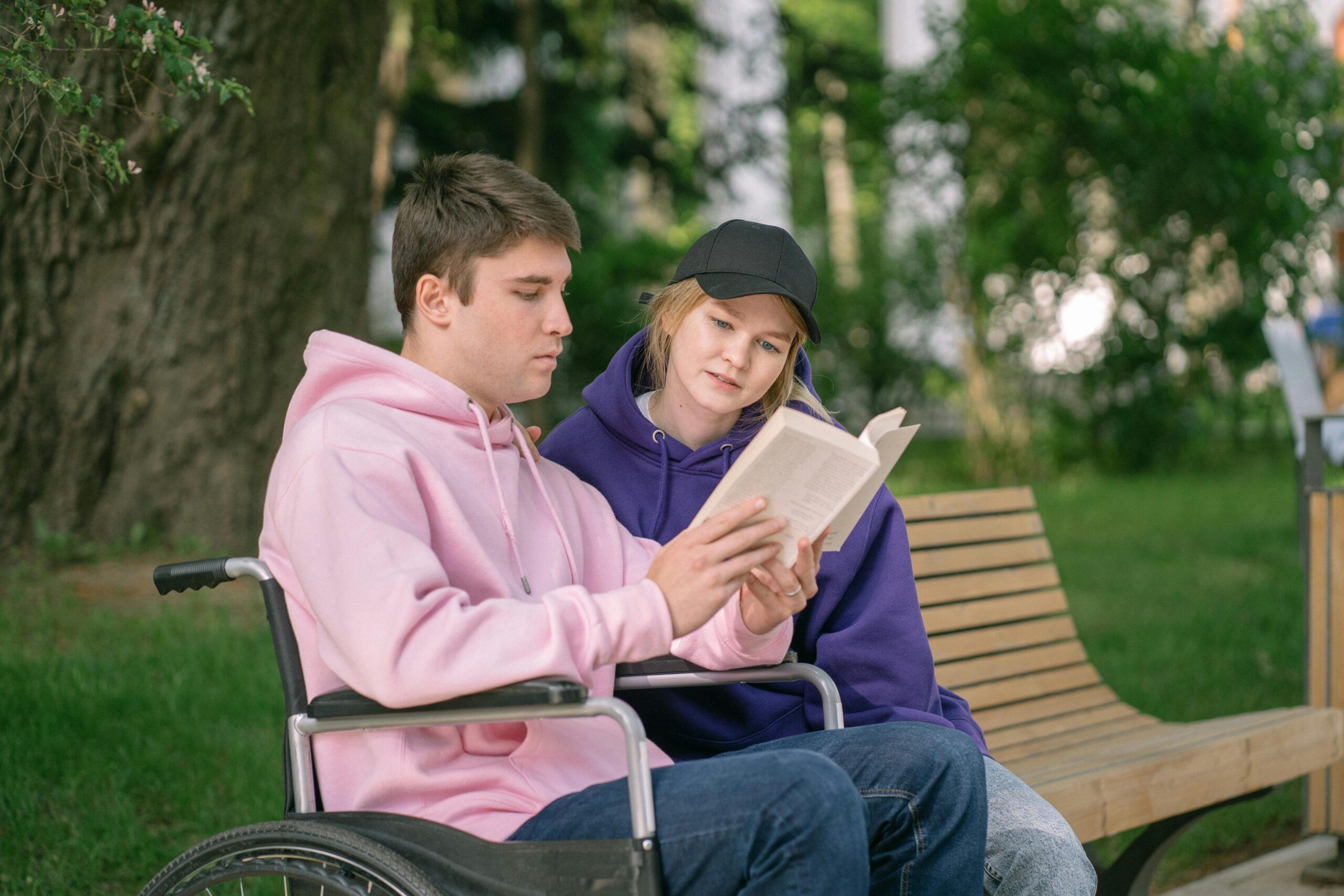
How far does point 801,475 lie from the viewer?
6.93 feet

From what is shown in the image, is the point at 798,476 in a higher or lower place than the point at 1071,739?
higher

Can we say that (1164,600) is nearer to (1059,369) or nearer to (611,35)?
(1059,369)

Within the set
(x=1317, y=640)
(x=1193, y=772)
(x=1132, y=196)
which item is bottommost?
(x=1193, y=772)

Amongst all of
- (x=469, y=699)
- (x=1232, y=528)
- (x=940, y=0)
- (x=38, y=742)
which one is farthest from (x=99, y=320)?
(x=940, y=0)

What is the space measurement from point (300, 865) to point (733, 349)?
135 centimetres

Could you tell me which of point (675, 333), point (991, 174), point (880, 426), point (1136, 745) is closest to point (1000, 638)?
point (1136, 745)

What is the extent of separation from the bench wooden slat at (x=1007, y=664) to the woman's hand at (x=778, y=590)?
1296 mm

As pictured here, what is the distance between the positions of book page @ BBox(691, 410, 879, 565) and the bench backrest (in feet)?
5.01

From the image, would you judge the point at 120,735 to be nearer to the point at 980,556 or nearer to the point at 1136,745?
the point at 980,556

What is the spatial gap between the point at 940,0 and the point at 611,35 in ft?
10.7

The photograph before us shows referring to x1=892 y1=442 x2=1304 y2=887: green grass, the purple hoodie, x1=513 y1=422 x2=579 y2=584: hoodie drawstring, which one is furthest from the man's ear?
x1=892 y1=442 x2=1304 y2=887: green grass

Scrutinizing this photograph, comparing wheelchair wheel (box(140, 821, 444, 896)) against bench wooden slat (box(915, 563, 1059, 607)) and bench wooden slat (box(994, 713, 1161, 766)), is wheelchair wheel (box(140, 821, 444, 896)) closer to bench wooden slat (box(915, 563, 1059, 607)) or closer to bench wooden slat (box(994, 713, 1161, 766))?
bench wooden slat (box(994, 713, 1161, 766))

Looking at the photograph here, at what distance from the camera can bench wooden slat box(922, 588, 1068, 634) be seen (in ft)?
12.2

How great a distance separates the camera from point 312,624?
85.4 inches
